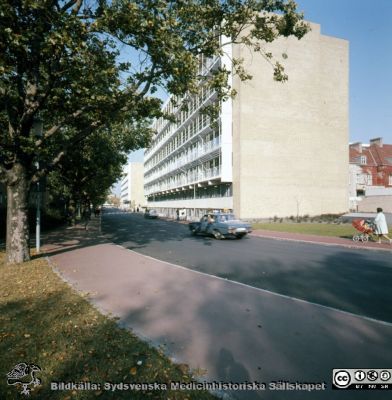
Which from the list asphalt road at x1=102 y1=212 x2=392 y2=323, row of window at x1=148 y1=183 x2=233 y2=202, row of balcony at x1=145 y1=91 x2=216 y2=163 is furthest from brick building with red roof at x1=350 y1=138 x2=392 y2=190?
asphalt road at x1=102 y1=212 x2=392 y2=323

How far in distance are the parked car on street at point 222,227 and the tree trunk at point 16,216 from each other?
11110 mm

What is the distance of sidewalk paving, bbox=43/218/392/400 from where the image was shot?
325 cm

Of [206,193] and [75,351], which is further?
[206,193]

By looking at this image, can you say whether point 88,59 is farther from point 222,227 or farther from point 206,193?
point 206,193

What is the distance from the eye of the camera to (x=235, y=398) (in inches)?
109


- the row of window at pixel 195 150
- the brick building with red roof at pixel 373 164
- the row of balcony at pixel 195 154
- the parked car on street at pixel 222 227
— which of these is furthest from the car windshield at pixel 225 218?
the brick building with red roof at pixel 373 164

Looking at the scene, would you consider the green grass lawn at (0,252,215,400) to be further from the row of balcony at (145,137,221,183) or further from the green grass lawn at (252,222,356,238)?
the row of balcony at (145,137,221,183)

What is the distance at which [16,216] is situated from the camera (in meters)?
9.20

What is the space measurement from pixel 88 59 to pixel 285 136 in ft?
92.5

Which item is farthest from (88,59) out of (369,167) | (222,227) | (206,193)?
(369,167)

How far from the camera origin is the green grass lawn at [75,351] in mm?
2891

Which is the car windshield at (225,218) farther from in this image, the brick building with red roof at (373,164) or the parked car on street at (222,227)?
the brick building with red roof at (373,164)

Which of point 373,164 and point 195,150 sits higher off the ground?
point 195,150

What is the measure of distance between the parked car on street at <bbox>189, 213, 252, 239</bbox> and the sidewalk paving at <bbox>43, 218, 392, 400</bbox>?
32.8ft
